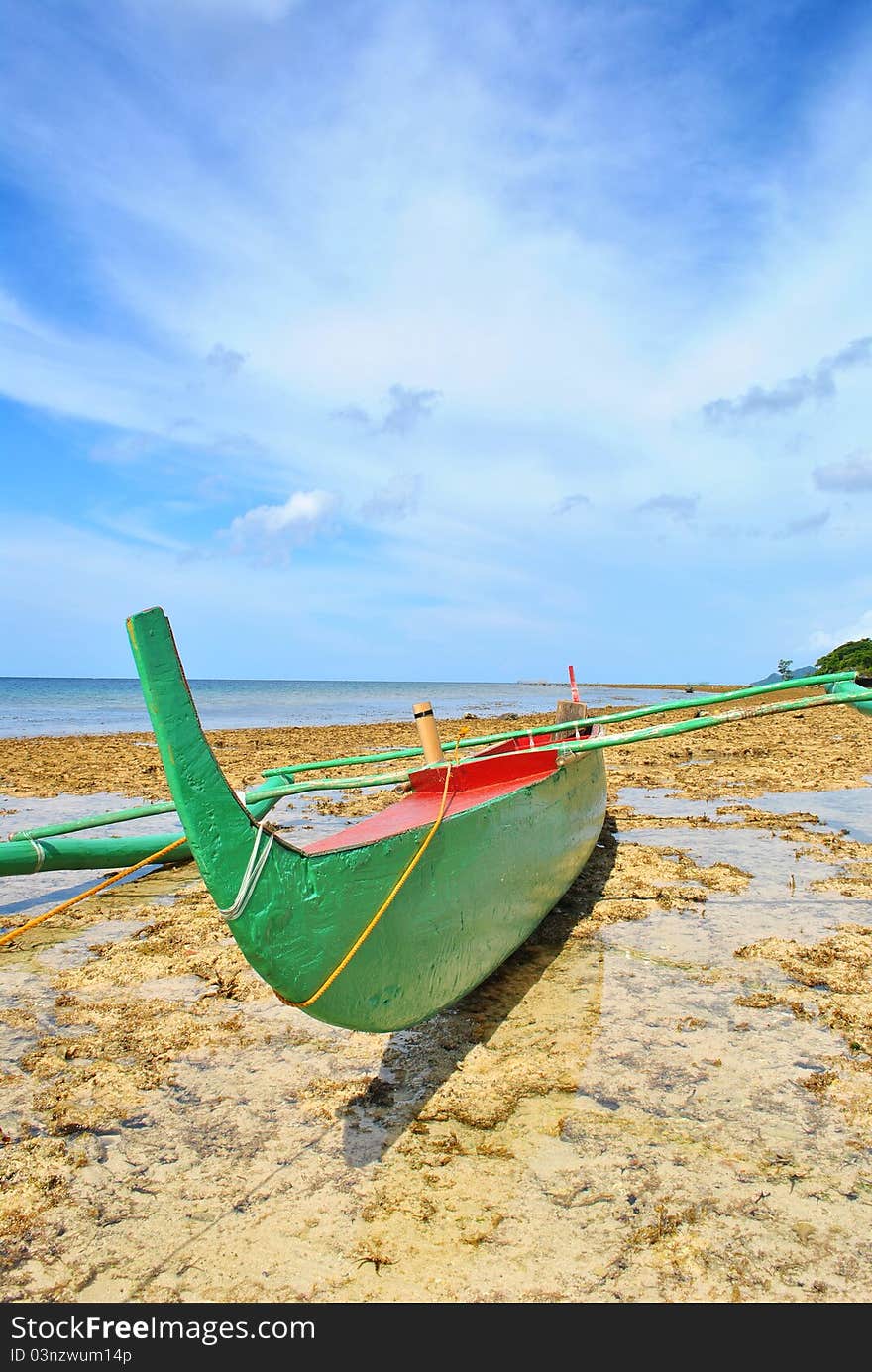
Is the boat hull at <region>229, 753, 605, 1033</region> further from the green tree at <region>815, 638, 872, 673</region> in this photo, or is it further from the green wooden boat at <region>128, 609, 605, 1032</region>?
the green tree at <region>815, 638, 872, 673</region>

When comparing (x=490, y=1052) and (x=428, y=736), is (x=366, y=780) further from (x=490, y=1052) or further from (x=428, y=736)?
(x=490, y=1052)

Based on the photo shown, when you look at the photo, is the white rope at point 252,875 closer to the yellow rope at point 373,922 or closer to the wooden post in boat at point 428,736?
the yellow rope at point 373,922

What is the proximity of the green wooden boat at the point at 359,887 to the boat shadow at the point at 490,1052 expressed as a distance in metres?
0.27

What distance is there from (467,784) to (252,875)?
2.79 metres

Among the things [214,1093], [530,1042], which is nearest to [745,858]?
[530,1042]

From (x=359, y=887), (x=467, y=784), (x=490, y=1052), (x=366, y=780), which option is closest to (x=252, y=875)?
(x=359, y=887)

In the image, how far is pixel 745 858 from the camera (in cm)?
610

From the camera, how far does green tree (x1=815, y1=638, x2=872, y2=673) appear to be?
2746 centimetres

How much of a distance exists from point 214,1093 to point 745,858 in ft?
15.3

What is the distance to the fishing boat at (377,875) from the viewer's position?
217 centimetres

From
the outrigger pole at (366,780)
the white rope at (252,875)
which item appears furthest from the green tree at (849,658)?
the white rope at (252,875)

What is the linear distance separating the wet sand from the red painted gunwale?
0.93m

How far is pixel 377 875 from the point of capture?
2.64 metres
